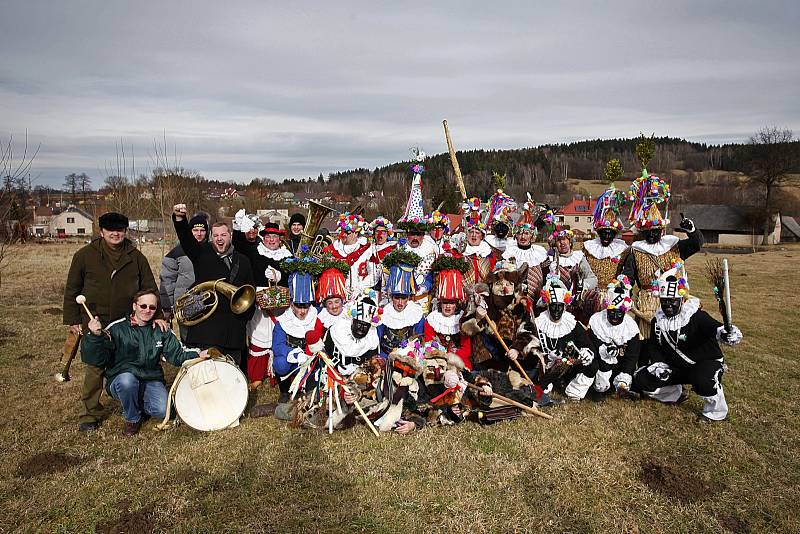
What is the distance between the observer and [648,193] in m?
6.57

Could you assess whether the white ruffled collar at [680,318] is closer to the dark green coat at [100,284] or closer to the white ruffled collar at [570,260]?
the white ruffled collar at [570,260]

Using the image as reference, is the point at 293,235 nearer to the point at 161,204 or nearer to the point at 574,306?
the point at 574,306

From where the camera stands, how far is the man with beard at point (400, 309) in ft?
18.9

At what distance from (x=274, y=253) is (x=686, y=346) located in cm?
544

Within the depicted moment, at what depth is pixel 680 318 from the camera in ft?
18.4

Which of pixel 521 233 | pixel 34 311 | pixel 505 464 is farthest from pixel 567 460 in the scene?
pixel 34 311

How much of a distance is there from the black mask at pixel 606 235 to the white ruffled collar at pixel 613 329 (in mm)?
1396

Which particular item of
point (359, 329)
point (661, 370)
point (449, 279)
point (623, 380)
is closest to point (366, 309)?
point (359, 329)

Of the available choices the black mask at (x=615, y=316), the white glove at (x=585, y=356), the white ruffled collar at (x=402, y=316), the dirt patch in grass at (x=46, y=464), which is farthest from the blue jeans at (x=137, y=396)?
the black mask at (x=615, y=316)

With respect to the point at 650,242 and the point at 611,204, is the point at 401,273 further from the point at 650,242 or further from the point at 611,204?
the point at 650,242

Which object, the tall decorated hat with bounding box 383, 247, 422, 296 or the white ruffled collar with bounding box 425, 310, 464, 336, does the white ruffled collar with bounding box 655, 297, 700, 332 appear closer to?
the white ruffled collar with bounding box 425, 310, 464, 336

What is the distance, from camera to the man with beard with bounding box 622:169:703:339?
6355 mm

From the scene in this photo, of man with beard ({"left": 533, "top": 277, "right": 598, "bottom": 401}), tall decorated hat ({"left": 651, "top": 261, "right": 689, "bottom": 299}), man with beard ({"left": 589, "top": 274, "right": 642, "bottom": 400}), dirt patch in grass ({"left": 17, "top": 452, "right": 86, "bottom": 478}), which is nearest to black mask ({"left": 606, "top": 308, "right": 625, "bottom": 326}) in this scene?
man with beard ({"left": 589, "top": 274, "right": 642, "bottom": 400})

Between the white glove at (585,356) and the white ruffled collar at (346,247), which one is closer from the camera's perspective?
the white glove at (585,356)
